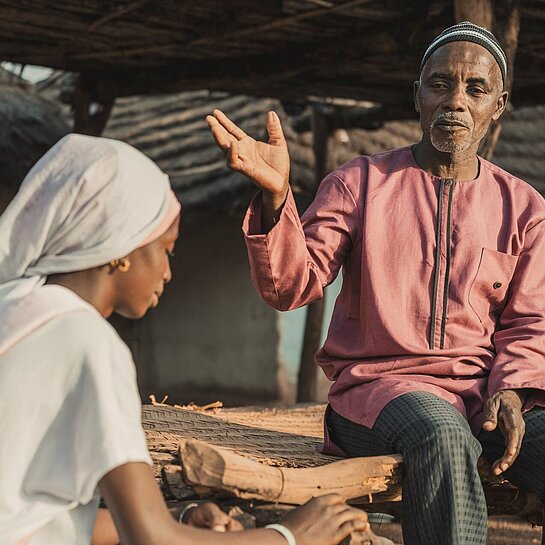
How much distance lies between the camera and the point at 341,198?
3.74m

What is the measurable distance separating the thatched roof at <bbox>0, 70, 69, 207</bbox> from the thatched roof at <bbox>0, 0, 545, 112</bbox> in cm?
144

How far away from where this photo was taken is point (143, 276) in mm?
2516

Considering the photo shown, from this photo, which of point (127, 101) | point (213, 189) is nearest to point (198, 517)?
point (213, 189)

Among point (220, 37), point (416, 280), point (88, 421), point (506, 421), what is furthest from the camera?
point (220, 37)

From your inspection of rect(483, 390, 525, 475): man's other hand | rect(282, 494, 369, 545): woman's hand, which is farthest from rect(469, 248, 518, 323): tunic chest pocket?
rect(282, 494, 369, 545): woman's hand

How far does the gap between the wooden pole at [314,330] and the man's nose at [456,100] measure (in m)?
5.01

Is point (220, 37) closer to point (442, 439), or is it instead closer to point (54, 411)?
point (442, 439)

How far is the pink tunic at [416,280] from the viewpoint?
11.7 feet

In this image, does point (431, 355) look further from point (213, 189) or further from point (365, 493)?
point (213, 189)

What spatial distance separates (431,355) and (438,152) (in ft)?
2.32

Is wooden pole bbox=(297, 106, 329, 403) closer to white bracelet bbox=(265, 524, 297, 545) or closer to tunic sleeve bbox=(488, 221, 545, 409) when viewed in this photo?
tunic sleeve bbox=(488, 221, 545, 409)

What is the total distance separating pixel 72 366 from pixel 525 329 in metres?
1.85

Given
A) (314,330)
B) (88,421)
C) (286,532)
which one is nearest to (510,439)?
(286,532)

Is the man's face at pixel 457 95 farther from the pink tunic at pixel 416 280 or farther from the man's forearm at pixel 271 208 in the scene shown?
the man's forearm at pixel 271 208
